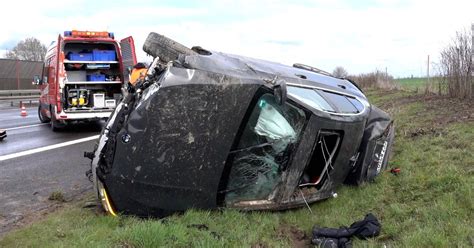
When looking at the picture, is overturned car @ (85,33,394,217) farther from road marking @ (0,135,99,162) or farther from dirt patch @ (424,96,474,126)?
dirt patch @ (424,96,474,126)

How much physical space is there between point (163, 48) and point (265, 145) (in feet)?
5.11

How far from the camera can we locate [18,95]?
31.3m

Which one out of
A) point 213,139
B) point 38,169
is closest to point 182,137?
point 213,139

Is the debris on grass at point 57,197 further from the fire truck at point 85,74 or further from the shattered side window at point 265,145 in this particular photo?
the fire truck at point 85,74

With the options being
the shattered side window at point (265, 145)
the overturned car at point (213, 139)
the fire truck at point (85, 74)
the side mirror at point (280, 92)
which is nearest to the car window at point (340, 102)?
the overturned car at point (213, 139)

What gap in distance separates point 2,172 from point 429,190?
5.75m

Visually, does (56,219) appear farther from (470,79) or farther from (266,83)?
(470,79)

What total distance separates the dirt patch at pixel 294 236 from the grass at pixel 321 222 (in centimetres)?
2

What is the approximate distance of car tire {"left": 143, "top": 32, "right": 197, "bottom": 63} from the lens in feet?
15.7

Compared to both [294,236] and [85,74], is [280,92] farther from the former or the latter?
[85,74]

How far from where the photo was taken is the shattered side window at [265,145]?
411 cm

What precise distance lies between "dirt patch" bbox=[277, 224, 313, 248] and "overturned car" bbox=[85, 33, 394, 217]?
212 mm

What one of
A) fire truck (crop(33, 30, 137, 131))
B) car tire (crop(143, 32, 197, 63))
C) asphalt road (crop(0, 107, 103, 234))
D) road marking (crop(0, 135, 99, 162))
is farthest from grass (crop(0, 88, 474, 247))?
fire truck (crop(33, 30, 137, 131))

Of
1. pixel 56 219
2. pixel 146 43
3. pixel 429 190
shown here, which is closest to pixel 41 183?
pixel 56 219
